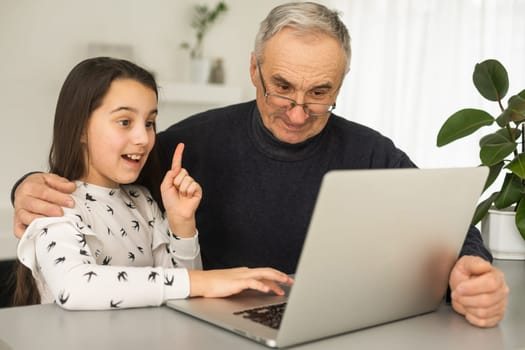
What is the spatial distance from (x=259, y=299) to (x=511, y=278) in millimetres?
678

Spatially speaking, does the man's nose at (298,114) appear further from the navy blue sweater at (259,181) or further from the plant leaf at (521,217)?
the plant leaf at (521,217)

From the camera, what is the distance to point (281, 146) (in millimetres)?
1933

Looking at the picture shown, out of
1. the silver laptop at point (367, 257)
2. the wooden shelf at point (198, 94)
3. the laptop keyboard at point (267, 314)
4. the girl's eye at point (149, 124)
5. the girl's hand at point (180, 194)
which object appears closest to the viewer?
the silver laptop at point (367, 257)

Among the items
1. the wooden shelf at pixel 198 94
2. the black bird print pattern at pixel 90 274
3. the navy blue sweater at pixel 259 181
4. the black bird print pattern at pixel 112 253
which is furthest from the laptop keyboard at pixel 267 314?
the wooden shelf at pixel 198 94

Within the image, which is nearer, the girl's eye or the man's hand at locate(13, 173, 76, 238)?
the man's hand at locate(13, 173, 76, 238)

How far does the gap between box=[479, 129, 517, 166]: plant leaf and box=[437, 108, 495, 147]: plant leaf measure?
0.07 meters

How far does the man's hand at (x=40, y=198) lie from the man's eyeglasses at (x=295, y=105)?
1.84 feet

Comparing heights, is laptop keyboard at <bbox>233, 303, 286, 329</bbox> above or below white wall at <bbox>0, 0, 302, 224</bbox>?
below

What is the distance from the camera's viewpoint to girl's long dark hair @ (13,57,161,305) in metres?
1.57

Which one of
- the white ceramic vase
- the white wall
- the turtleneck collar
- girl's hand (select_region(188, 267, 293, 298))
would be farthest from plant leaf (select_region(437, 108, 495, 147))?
the white ceramic vase

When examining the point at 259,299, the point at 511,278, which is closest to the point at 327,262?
the point at 259,299

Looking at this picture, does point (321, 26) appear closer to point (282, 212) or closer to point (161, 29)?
point (282, 212)

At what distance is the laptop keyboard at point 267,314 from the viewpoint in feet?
3.55

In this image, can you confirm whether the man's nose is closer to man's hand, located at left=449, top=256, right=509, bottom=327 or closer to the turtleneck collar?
the turtleneck collar
